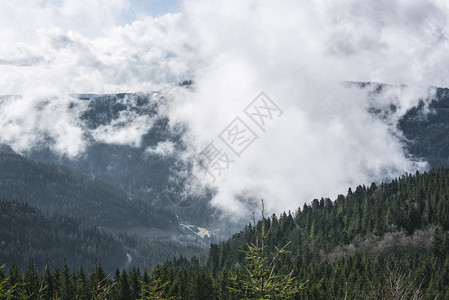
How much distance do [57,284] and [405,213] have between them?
5789 inches

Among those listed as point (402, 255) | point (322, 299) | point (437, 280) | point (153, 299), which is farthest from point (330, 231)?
point (153, 299)

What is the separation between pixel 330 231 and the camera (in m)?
186

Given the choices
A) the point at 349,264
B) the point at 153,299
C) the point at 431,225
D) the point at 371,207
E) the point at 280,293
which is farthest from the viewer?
the point at 371,207

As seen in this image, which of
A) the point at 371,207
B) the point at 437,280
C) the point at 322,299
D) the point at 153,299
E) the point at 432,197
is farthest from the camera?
the point at 371,207

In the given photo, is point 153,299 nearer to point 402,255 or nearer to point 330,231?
point 402,255

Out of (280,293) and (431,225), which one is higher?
(431,225)

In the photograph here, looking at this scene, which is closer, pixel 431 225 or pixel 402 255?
pixel 402 255

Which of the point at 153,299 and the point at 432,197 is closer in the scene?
the point at 153,299

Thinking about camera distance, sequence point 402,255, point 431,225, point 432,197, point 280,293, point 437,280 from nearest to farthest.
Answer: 1. point 280,293
2. point 437,280
3. point 402,255
4. point 431,225
5. point 432,197

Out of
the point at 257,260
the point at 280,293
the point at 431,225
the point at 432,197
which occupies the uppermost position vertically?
the point at 432,197

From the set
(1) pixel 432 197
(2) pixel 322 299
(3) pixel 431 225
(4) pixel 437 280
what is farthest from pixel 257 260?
(1) pixel 432 197

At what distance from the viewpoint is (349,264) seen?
133 meters

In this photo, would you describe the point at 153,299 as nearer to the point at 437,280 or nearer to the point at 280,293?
the point at 280,293

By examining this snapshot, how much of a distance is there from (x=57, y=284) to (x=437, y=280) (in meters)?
110
